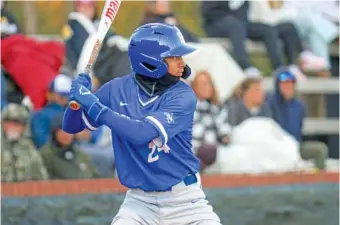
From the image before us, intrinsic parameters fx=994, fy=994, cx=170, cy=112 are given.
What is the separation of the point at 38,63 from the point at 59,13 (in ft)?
14.0

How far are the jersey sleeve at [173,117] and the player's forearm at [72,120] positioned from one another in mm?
460

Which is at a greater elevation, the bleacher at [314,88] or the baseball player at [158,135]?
the baseball player at [158,135]

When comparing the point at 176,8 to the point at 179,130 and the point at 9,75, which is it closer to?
the point at 9,75

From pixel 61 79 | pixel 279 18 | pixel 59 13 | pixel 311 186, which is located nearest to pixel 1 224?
pixel 61 79

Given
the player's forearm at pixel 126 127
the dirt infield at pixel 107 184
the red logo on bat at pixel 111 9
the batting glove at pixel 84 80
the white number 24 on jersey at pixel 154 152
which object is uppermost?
the red logo on bat at pixel 111 9

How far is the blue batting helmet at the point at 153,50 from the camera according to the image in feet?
18.8

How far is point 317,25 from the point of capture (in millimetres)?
11930

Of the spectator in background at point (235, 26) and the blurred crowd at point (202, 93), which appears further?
the spectator in background at point (235, 26)

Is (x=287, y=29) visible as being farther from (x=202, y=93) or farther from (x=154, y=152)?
(x=154, y=152)

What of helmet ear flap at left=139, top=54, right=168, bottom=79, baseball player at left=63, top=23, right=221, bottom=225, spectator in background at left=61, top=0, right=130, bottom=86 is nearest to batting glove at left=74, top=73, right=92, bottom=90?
baseball player at left=63, top=23, right=221, bottom=225

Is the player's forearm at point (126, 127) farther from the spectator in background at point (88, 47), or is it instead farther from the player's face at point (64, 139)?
the spectator in background at point (88, 47)

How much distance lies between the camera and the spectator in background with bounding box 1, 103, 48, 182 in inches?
310

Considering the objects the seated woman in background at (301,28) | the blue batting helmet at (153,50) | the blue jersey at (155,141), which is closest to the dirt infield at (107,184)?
the blue jersey at (155,141)

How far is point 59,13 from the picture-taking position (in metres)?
13.8
